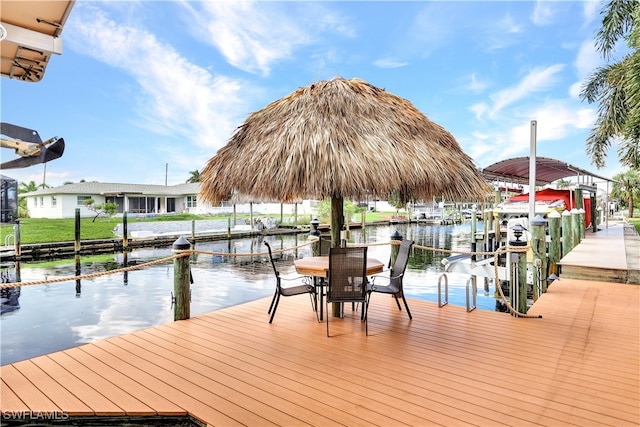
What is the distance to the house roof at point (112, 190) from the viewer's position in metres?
32.4

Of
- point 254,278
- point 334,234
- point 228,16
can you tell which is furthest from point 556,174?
point 228,16

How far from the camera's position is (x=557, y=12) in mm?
24906

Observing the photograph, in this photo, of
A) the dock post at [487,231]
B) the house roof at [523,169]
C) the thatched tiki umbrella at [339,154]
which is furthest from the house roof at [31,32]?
the dock post at [487,231]

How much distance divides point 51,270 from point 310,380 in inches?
556

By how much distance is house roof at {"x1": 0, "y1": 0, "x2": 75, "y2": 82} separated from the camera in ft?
6.84

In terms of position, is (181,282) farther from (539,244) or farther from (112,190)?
(112,190)

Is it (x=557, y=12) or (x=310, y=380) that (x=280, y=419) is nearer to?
(x=310, y=380)

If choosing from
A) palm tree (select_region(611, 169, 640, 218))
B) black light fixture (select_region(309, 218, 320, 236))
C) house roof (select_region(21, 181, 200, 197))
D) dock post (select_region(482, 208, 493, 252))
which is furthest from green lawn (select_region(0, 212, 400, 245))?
palm tree (select_region(611, 169, 640, 218))

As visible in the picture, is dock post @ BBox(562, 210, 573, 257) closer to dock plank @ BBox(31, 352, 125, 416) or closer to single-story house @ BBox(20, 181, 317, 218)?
dock plank @ BBox(31, 352, 125, 416)

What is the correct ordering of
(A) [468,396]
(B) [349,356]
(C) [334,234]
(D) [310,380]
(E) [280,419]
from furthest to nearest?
(C) [334,234]
(B) [349,356]
(D) [310,380]
(A) [468,396]
(E) [280,419]

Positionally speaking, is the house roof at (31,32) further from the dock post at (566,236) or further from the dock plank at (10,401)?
the dock post at (566,236)

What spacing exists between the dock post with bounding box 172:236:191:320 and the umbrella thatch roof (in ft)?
2.33

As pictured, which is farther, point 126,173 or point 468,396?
point 126,173

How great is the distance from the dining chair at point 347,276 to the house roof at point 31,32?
297 centimetres
